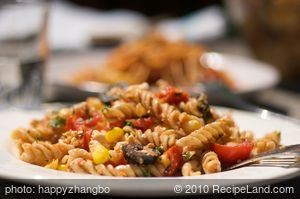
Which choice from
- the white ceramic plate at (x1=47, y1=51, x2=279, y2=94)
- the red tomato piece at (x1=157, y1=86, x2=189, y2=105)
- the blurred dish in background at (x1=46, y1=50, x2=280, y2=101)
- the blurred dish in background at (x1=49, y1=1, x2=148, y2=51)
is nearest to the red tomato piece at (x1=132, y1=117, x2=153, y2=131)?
the red tomato piece at (x1=157, y1=86, x2=189, y2=105)

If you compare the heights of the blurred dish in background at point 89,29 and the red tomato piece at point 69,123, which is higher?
the red tomato piece at point 69,123

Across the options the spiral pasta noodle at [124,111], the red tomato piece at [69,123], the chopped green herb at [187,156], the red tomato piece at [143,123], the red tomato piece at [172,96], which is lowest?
the red tomato piece at [69,123]

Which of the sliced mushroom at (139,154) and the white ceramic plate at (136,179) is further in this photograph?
the sliced mushroom at (139,154)

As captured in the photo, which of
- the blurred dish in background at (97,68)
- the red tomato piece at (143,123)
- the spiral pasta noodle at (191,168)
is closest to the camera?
the spiral pasta noodle at (191,168)

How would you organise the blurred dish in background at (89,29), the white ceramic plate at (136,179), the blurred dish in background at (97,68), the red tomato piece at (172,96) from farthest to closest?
the blurred dish in background at (89,29) < the blurred dish in background at (97,68) < the red tomato piece at (172,96) < the white ceramic plate at (136,179)

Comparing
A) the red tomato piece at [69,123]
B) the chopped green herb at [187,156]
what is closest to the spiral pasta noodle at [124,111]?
the red tomato piece at [69,123]

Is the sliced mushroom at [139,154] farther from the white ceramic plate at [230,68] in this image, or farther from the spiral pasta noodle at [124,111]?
the white ceramic plate at [230,68]

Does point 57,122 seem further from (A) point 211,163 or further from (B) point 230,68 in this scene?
(B) point 230,68

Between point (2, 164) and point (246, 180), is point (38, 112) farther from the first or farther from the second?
point (246, 180)
